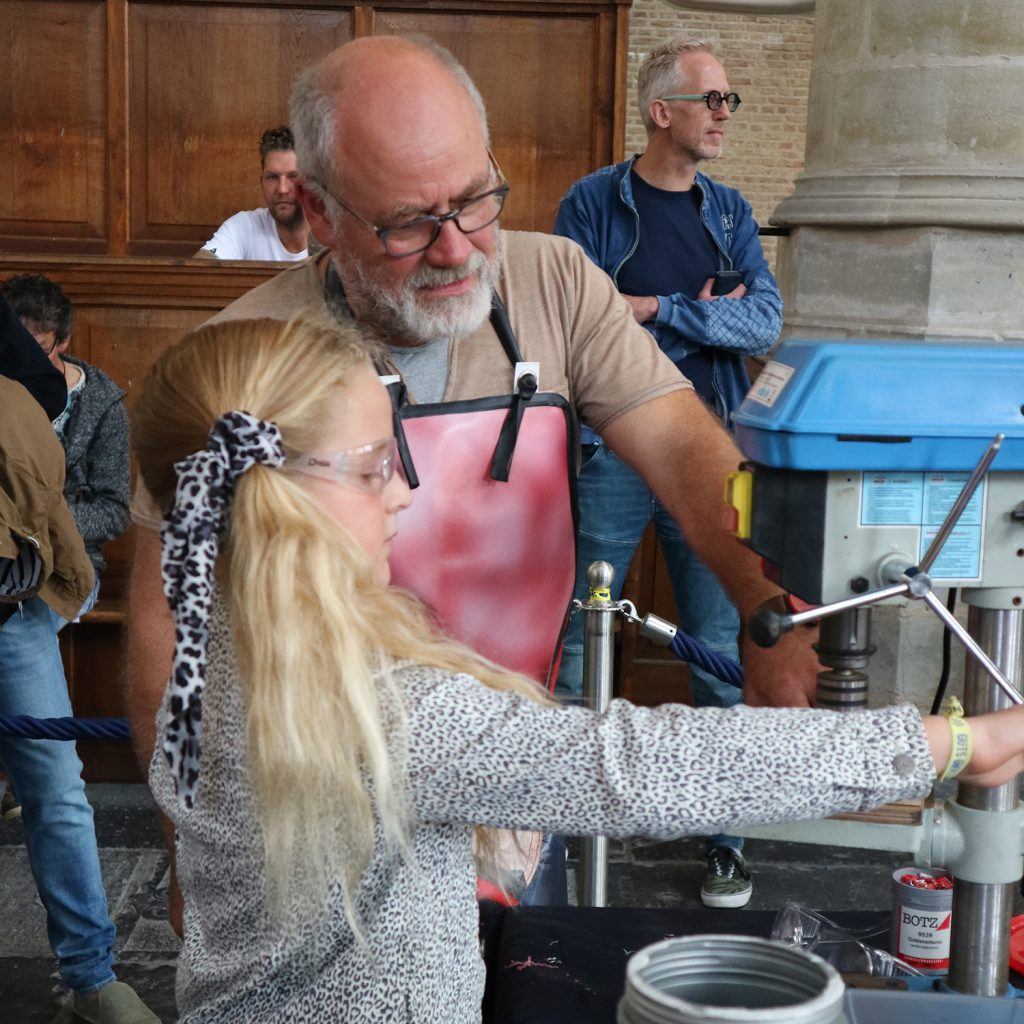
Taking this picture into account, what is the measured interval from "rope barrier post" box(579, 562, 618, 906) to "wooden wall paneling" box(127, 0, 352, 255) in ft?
8.29

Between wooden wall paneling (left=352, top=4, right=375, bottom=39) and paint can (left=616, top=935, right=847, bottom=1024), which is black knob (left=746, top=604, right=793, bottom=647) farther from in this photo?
wooden wall paneling (left=352, top=4, right=375, bottom=39)

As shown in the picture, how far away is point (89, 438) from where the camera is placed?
3.82m

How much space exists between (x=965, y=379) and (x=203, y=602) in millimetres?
710

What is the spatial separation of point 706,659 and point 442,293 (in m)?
1.09

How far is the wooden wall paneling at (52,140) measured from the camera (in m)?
4.49

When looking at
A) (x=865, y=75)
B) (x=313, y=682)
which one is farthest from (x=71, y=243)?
(x=313, y=682)

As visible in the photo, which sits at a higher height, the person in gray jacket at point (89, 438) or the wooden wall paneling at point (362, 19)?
the wooden wall paneling at point (362, 19)

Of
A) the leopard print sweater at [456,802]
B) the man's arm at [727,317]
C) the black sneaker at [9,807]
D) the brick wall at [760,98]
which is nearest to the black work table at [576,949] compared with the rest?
the leopard print sweater at [456,802]

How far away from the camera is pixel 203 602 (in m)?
1.27

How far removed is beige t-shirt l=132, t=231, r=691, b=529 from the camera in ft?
6.60

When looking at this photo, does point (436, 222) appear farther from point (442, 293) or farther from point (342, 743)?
point (342, 743)

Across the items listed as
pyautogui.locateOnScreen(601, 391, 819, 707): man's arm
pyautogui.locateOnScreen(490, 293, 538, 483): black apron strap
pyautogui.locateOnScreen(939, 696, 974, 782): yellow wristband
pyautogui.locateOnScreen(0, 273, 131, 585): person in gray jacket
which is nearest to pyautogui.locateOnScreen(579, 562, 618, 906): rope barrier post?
pyautogui.locateOnScreen(601, 391, 819, 707): man's arm

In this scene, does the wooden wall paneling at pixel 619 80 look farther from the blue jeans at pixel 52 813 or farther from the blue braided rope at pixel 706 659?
the blue jeans at pixel 52 813

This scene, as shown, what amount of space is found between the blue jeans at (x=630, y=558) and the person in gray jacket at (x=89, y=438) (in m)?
1.25
